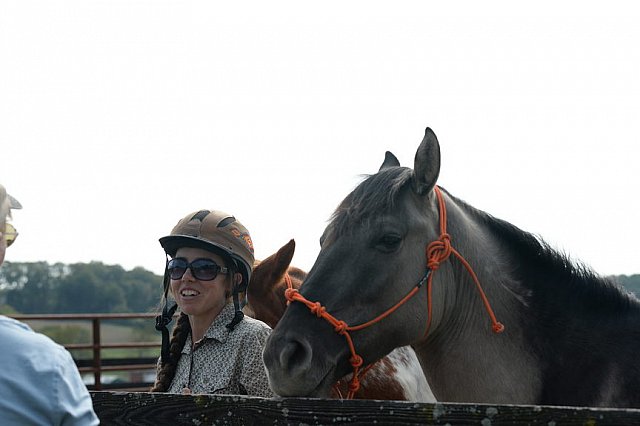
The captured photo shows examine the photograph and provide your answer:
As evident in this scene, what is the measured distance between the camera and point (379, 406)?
1.93 m

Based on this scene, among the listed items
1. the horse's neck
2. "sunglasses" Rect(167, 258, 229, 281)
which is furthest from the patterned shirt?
the horse's neck

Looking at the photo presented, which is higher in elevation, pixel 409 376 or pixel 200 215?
pixel 200 215

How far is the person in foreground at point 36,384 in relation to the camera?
1.44 m

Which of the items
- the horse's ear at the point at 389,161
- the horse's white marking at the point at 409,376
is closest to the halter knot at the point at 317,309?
the horse's ear at the point at 389,161

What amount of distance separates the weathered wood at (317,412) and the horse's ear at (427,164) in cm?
143

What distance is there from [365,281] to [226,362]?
0.68m

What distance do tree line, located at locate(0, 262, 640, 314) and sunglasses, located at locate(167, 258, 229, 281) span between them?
62.5 metres

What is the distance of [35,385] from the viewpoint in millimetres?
1448

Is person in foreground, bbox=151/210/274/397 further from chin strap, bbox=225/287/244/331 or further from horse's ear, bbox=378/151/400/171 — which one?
horse's ear, bbox=378/151/400/171

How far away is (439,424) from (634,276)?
13.9 ft

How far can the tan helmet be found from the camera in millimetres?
3283

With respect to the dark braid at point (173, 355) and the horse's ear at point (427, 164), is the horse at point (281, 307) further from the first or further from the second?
the horse's ear at point (427, 164)

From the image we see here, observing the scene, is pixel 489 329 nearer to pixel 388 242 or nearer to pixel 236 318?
pixel 388 242

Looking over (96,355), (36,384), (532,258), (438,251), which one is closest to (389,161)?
(438,251)
